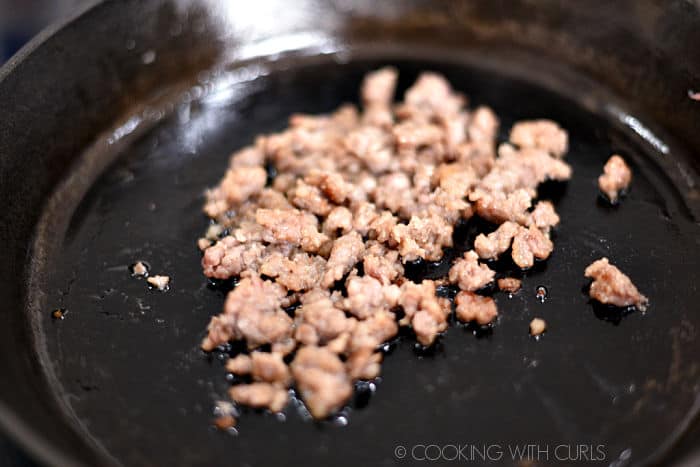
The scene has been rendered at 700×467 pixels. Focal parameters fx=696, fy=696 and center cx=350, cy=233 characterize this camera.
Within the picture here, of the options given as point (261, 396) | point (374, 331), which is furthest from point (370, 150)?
point (261, 396)

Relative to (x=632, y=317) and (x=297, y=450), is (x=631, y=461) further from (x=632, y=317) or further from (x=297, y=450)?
(x=297, y=450)

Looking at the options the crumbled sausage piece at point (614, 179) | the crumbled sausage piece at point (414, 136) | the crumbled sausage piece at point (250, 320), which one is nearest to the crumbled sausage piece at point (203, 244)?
the crumbled sausage piece at point (250, 320)

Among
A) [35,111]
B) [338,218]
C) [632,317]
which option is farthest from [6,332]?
[632,317]

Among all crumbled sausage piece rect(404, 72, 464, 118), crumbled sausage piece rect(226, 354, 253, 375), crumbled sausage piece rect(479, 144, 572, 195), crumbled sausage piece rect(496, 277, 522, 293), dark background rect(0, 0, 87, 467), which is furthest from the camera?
dark background rect(0, 0, 87, 467)

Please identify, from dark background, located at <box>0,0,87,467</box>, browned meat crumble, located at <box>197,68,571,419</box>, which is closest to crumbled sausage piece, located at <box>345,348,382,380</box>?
browned meat crumble, located at <box>197,68,571,419</box>

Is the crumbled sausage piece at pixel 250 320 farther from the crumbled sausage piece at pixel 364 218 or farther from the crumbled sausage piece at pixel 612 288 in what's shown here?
the crumbled sausage piece at pixel 612 288

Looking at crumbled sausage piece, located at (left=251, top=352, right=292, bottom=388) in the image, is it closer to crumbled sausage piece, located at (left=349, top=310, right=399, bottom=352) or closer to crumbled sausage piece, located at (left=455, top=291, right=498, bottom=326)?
crumbled sausage piece, located at (left=349, top=310, right=399, bottom=352)
